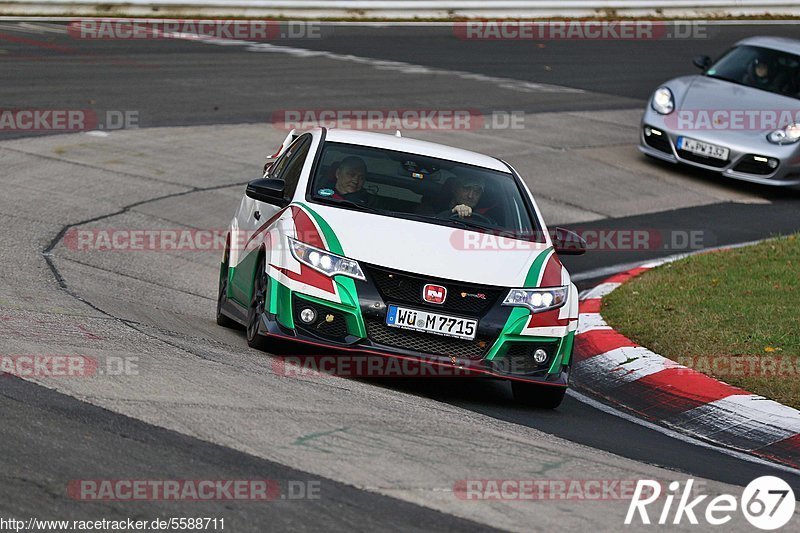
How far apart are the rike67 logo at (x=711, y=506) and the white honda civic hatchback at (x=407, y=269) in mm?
1854

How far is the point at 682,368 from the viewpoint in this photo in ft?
29.3

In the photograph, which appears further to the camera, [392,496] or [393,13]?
[393,13]

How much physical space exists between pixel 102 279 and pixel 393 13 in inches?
776

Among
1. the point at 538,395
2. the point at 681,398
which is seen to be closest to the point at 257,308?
the point at 538,395

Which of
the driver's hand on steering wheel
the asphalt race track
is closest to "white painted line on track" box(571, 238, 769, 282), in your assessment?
the asphalt race track

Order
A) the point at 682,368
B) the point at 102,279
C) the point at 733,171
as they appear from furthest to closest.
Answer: the point at 733,171 → the point at 102,279 → the point at 682,368

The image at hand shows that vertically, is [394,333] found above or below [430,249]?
below

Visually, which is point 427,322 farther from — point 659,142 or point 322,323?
point 659,142

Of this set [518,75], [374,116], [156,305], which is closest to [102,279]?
[156,305]

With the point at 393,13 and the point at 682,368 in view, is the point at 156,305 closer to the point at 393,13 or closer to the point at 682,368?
the point at 682,368

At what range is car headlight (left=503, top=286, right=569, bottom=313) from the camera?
25.4 ft

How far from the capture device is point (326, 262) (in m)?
7.65

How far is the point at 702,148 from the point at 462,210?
8.65 m

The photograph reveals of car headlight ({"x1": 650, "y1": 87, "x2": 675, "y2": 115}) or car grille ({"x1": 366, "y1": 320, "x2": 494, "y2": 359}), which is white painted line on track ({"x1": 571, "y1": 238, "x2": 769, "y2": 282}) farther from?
car grille ({"x1": 366, "y1": 320, "x2": 494, "y2": 359})
